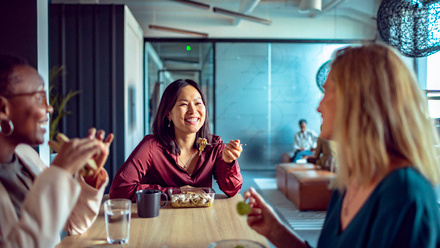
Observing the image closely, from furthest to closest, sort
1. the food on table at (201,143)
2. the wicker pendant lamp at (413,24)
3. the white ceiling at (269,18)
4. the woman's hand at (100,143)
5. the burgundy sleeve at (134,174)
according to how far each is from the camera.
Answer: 1. the white ceiling at (269,18)
2. the wicker pendant lamp at (413,24)
3. the food on table at (201,143)
4. the burgundy sleeve at (134,174)
5. the woman's hand at (100,143)

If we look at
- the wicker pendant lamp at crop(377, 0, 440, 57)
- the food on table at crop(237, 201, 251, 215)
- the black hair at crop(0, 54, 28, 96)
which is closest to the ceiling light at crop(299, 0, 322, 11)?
the wicker pendant lamp at crop(377, 0, 440, 57)

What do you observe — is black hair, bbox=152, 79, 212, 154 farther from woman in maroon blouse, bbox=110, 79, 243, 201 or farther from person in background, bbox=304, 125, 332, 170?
person in background, bbox=304, 125, 332, 170

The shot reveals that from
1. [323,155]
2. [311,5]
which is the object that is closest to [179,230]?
[323,155]

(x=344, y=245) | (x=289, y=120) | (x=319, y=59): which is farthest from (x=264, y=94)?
(x=344, y=245)

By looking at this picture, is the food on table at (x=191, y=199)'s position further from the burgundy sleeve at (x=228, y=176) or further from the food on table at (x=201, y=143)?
the food on table at (x=201, y=143)

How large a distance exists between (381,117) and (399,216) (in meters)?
0.23

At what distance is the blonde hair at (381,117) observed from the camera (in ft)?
2.91

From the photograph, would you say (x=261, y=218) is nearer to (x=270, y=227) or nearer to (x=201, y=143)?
(x=270, y=227)

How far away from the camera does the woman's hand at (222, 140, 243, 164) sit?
6.42 feet

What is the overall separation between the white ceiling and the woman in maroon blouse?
5.54 metres

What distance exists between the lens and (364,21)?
802 cm

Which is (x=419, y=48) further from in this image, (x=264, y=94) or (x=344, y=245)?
(x=264, y=94)

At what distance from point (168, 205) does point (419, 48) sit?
2.18m

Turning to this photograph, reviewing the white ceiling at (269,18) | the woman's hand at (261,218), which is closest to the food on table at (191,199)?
the woman's hand at (261,218)
